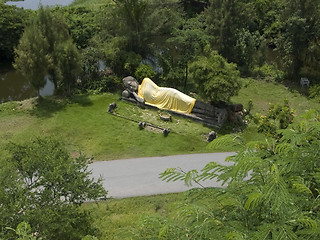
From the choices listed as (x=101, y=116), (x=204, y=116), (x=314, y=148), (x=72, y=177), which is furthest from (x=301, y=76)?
(x=314, y=148)

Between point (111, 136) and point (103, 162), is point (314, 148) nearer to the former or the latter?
point (103, 162)

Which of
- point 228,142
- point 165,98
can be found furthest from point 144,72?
point 228,142

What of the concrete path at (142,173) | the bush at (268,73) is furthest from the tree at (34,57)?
the bush at (268,73)

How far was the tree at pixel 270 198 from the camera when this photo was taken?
439 centimetres

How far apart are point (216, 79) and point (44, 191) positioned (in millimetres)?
11743

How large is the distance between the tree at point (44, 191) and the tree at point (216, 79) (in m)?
9.64

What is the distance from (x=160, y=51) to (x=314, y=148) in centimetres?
2162

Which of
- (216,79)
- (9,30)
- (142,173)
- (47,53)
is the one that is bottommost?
(142,173)

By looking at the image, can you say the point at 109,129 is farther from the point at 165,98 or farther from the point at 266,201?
the point at 266,201

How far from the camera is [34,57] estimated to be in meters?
20.6

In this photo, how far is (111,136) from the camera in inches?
744

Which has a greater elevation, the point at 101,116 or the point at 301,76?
the point at 301,76

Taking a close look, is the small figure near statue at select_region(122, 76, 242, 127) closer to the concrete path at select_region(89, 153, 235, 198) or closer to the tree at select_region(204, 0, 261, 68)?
the concrete path at select_region(89, 153, 235, 198)

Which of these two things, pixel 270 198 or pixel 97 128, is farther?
pixel 97 128
